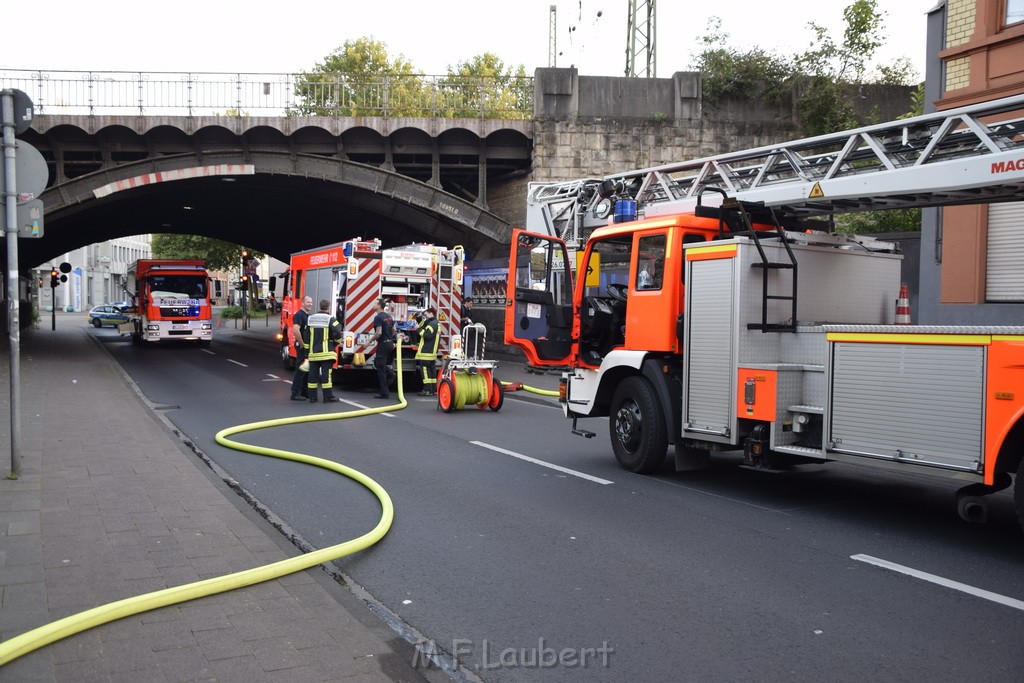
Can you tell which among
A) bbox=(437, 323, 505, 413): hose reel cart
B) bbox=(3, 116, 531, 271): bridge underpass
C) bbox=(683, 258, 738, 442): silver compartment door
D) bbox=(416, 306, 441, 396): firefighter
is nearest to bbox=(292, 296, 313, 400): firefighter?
bbox=(416, 306, 441, 396): firefighter

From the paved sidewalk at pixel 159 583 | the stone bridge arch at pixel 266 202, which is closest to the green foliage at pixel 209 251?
the stone bridge arch at pixel 266 202

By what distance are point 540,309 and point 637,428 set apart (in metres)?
1.91

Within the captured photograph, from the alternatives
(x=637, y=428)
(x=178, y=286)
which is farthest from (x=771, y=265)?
(x=178, y=286)

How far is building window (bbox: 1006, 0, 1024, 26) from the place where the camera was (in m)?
15.2

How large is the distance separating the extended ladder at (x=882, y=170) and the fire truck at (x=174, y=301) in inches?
1000

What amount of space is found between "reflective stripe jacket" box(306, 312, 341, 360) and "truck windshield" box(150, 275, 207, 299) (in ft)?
60.5

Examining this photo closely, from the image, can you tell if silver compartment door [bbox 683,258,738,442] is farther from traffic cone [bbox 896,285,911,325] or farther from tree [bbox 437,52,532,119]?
tree [bbox 437,52,532,119]

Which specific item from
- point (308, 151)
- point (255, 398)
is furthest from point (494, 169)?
point (255, 398)

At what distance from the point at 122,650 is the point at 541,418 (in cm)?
1041

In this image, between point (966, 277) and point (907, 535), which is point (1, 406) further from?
point (966, 277)

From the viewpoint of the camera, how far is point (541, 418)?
14477 mm

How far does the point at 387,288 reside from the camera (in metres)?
18.7

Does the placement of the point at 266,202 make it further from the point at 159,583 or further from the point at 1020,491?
the point at 1020,491

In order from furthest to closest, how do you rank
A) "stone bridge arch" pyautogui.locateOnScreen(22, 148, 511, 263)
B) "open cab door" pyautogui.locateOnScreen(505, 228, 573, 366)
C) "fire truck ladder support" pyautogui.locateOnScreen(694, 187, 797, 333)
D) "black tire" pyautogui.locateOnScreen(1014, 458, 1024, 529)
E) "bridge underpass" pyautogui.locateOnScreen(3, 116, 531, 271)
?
1. "stone bridge arch" pyautogui.locateOnScreen(22, 148, 511, 263)
2. "bridge underpass" pyautogui.locateOnScreen(3, 116, 531, 271)
3. "open cab door" pyautogui.locateOnScreen(505, 228, 573, 366)
4. "fire truck ladder support" pyautogui.locateOnScreen(694, 187, 797, 333)
5. "black tire" pyautogui.locateOnScreen(1014, 458, 1024, 529)
